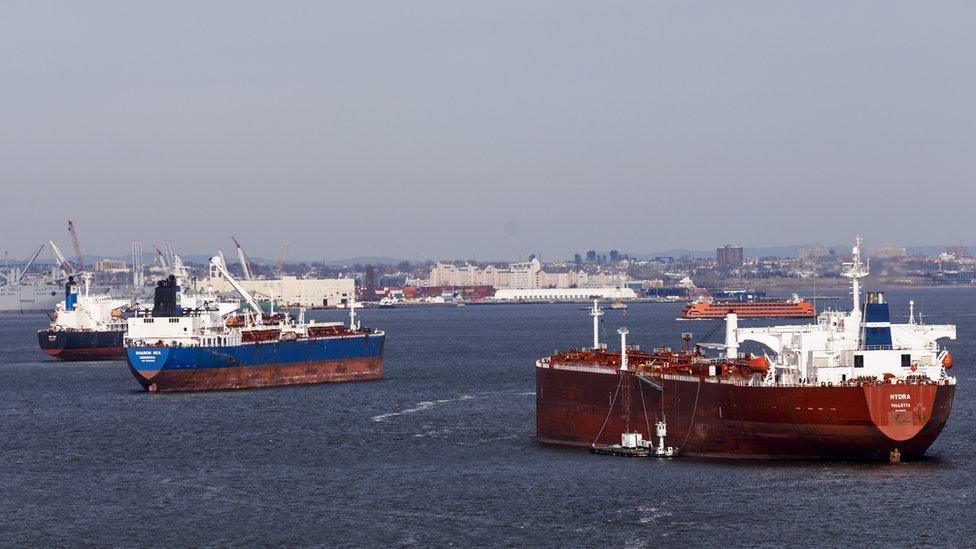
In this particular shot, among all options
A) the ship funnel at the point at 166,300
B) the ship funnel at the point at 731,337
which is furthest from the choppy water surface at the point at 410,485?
the ship funnel at the point at 166,300

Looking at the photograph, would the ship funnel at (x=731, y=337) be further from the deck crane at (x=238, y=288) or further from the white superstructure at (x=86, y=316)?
the white superstructure at (x=86, y=316)

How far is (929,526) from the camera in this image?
34.9 meters

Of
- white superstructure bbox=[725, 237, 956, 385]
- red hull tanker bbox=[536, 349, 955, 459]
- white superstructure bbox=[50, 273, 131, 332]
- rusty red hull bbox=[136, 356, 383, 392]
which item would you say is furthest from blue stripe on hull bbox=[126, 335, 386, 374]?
white superstructure bbox=[725, 237, 956, 385]

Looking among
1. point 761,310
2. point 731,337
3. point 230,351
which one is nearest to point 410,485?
point 731,337

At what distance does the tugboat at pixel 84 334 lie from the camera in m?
103

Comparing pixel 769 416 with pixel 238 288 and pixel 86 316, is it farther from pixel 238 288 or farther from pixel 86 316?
pixel 86 316

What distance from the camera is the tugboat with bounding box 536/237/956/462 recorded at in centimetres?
3978

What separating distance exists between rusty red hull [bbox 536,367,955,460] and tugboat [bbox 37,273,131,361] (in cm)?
6276

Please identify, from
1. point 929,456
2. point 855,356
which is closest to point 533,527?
point 855,356

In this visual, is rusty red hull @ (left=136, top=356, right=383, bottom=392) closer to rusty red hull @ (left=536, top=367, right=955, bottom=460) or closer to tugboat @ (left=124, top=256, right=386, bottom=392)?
tugboat @ (left=124, top=256, right=386, bottom=392)

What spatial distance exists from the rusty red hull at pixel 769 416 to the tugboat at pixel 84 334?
62764 mm

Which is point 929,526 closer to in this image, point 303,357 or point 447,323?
point 303,357

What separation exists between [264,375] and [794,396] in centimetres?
4248

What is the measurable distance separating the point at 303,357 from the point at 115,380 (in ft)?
36.0
